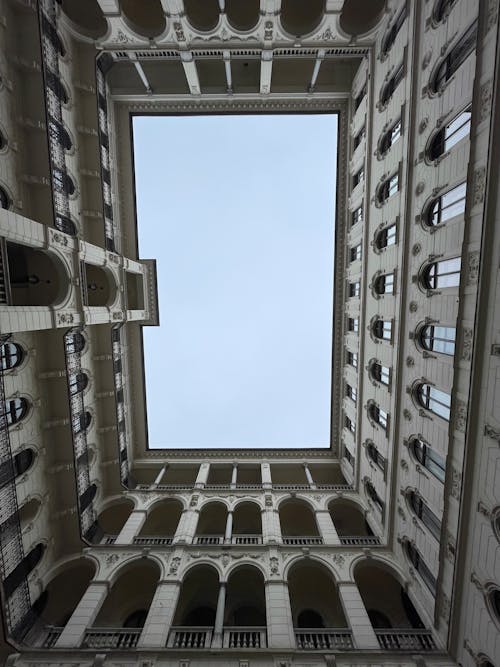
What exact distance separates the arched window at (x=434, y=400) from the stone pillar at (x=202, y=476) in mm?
15783

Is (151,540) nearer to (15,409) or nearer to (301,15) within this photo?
(15,409)

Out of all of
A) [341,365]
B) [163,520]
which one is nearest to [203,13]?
[341,365]

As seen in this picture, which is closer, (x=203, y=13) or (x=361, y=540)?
(x=361, y=540)

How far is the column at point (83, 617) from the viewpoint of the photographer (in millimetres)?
13969

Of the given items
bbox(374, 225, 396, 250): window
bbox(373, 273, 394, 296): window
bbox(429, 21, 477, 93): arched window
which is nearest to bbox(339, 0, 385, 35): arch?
bbox(429, 21, 477, 93): arched window

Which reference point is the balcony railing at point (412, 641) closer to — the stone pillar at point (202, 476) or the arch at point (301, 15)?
the stone pillar at point (202, 476)

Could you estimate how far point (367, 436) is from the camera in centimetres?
2242

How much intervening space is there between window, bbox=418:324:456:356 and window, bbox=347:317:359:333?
907 cm

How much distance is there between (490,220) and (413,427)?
10.3 meters

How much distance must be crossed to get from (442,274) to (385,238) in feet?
22.5

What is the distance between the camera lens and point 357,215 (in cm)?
2534

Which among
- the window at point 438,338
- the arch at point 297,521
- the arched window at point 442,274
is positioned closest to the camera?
the arched window at point 442,274

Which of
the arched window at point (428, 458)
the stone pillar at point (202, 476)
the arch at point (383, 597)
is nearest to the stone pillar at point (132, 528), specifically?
the stone pillar at point (202, 476)

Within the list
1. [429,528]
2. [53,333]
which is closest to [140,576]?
[53,333]
